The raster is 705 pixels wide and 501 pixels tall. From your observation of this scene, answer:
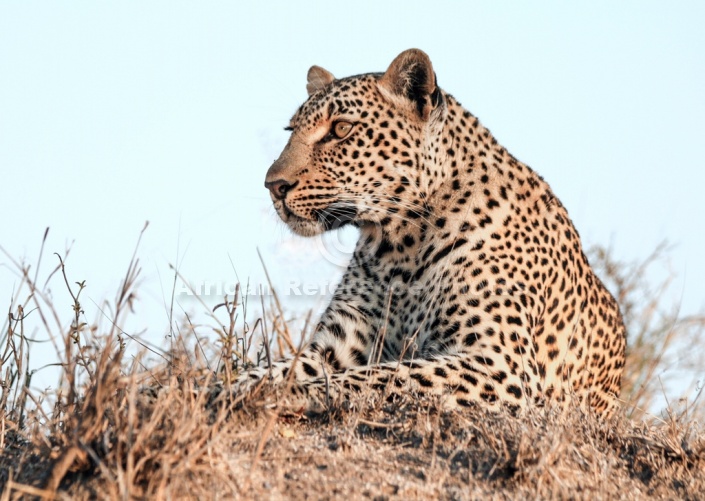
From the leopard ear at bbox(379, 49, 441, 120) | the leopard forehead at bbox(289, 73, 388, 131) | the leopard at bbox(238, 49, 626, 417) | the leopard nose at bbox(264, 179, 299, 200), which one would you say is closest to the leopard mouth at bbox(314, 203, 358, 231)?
the leopard at bbox(238, 49, 626, 417)

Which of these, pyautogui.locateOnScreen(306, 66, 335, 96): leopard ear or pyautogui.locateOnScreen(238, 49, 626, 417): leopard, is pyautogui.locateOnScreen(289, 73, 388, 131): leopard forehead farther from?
pyautogui.locateOnScreen(306, 66, 335, 96): leopard ear

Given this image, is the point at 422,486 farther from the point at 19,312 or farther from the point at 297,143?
the point at 297,143

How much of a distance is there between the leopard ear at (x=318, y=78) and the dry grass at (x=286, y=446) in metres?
3.03

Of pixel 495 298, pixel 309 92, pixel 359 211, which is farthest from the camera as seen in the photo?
pixel 309 92

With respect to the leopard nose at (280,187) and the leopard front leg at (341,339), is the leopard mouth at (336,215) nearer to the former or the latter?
the leopard nose at (280,187)

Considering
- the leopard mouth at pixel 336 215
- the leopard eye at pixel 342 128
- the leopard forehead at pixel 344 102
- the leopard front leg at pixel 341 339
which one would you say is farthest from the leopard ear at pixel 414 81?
the leopard front leg at pixel 341 339

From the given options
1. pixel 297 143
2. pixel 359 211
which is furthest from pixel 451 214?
pixel 297 143

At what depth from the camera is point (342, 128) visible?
22.2ft

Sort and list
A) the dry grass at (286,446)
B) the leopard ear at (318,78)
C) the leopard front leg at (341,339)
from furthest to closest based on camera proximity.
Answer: the leopard ear at (318,78) → the leopard front leg at (341,339) → the dry grass at (286,446)

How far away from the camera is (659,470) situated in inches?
185

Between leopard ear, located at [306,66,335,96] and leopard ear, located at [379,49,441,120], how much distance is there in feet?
3.23

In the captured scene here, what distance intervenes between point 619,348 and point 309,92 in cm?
314

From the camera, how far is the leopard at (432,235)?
6.22 meters

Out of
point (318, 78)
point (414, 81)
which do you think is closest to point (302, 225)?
point (414, 81)
